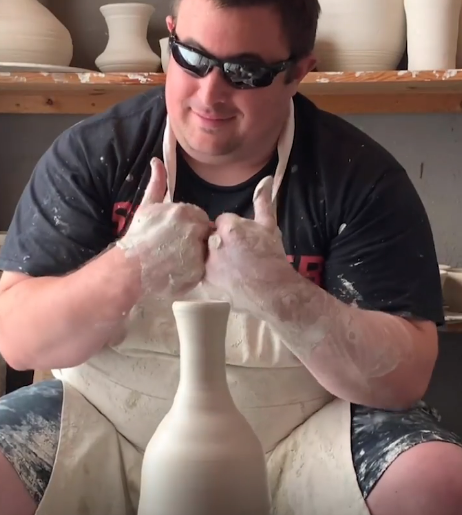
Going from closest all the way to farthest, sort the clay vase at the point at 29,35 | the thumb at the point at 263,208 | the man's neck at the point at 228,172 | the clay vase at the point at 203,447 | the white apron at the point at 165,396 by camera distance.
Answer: the clay vase at the point at 203,447
the thumb at the point at 263,208
the white apron at the point at 165,396
the man's neck at the point at 228,172
the clay vase at the point at 29,35

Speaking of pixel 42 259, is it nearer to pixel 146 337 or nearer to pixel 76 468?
pixel 146 337

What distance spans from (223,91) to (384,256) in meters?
0.32

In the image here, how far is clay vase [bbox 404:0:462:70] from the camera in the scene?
5.38ft

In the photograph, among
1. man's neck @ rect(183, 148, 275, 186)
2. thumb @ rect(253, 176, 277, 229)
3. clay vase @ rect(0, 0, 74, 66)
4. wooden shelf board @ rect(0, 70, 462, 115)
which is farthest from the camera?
clay vase @ rect(0, 0, 74, 66)

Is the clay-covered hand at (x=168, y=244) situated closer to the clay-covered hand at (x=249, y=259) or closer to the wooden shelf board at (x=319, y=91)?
the clay-covered hand at (x=249, y=259)

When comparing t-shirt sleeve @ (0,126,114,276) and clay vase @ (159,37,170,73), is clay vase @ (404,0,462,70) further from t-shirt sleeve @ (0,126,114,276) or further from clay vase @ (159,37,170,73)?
t-shirt sleeve @ (0,126,114,276)

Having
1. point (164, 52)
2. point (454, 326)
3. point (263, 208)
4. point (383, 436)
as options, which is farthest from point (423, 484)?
point (164, 52)

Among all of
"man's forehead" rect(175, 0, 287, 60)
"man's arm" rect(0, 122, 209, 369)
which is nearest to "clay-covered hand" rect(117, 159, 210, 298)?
"man's arm" rect(0, 122, 209, 369)

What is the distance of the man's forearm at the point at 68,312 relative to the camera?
948 mm

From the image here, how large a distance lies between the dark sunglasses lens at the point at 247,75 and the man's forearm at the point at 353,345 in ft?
0.91

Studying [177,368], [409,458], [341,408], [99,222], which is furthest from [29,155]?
[409,458]

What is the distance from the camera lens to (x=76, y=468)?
0.99m

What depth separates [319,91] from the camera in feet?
5.85

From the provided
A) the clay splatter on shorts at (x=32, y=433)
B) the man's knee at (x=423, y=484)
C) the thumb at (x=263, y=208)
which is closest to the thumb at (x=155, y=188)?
the thumb at (x=263, y=208)
